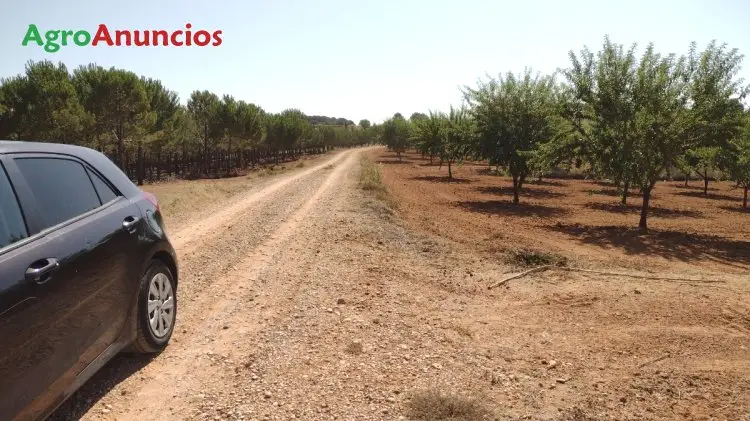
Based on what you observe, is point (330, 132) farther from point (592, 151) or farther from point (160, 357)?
point (160, 357)

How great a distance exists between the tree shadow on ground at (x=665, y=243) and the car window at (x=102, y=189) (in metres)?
10.6

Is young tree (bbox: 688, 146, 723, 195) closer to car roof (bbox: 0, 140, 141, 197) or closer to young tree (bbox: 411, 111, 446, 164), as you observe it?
car roof (bbox: 0, 140, 141, 197)

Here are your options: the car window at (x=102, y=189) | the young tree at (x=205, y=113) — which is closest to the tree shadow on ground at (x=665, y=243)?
the car window at (x=102, y=189)

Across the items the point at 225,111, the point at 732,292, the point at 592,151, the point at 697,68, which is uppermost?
the point at 225,111

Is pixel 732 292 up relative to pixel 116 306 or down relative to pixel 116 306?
down

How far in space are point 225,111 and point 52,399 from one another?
160 feet

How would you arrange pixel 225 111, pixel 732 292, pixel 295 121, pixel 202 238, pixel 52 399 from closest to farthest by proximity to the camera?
pixel 52 399 < pixel 732 292 < pixel 202 238 < pixel 225 111 < pixel 295 121

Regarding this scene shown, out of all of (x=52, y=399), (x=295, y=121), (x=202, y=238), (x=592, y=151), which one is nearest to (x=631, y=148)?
(x=592, y=151)

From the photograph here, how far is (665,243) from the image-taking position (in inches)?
469

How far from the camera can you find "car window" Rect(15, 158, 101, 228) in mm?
2826

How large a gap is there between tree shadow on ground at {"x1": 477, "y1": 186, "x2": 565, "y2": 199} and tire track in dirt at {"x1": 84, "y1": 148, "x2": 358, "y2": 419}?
19652 mm

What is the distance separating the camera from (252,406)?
3260 millimetres

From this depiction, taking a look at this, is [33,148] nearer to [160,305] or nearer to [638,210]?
[160,305]

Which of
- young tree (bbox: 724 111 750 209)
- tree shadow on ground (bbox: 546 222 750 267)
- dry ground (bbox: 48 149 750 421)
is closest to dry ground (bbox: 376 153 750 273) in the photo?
tree shadow on ground (bbox: 546 222 750 267)
